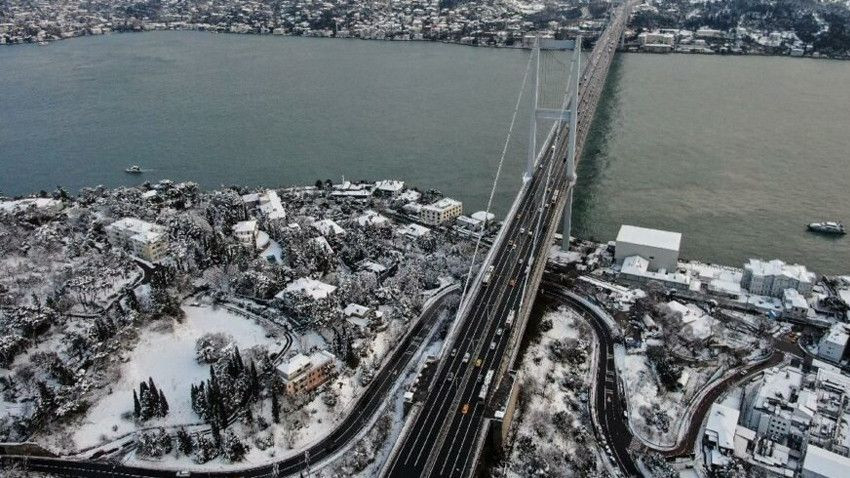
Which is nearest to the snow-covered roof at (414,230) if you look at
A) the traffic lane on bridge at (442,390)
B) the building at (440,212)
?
the building at (440,212)

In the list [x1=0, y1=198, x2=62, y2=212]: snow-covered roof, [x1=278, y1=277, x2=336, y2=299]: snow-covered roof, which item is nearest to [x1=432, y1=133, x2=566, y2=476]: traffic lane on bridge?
[x1=278, y1=277, x2=336, y2=299]: snow-covered roof

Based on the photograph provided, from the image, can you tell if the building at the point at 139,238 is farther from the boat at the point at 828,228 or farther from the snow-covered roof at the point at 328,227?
the boat at the point at 828,228

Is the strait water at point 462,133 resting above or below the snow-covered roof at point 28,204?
above

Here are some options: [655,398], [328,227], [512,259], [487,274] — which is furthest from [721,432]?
[328,227]

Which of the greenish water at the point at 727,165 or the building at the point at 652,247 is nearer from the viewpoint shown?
the building at the point at 652,247

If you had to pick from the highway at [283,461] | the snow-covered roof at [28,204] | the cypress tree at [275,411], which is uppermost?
the snow-covered roof at [28,204]

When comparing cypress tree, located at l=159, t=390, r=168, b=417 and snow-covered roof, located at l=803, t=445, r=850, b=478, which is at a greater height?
snow-covered roof, located at l=803, t=445, r=850, b=478

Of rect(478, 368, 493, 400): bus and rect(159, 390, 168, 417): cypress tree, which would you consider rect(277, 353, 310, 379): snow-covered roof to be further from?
rect(478, 368, 493, 400): bus

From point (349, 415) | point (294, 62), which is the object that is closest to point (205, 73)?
point (294, 62)
